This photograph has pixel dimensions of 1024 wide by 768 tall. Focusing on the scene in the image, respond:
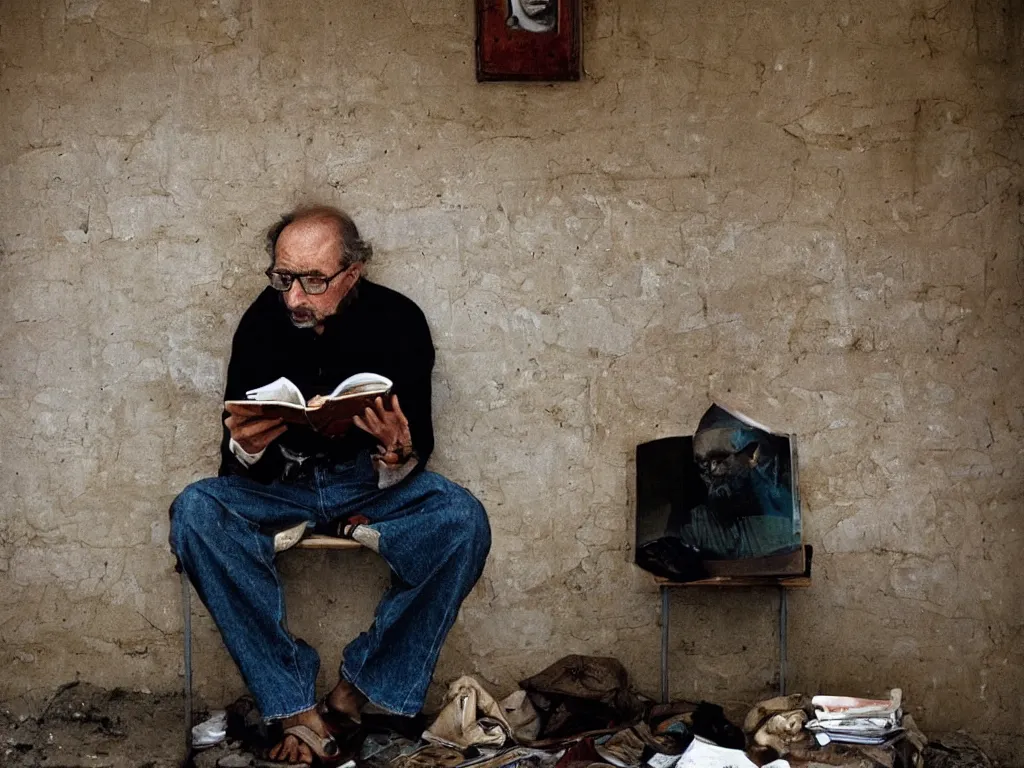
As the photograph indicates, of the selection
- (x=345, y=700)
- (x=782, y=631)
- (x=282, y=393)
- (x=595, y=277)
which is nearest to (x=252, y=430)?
(x=282, y=393)

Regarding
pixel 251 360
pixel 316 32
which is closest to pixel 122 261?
pixel 251 360

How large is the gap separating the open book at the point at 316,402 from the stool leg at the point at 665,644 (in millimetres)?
1267

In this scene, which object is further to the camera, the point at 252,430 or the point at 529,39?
the point at 529,39

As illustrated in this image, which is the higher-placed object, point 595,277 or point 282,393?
point 595,277

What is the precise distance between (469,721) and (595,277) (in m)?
1.66

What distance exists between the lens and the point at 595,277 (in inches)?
202

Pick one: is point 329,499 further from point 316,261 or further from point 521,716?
point 521,716

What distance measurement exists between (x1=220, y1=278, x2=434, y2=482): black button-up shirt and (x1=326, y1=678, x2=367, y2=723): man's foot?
2.65ft

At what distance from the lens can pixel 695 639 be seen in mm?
5203

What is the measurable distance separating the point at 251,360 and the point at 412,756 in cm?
151

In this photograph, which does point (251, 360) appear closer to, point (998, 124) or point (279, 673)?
point (279, 673)

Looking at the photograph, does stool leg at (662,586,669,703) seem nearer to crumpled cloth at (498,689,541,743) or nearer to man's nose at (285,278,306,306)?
crumpled cloth at (498,689,541,743)

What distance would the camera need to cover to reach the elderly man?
4.87 meters

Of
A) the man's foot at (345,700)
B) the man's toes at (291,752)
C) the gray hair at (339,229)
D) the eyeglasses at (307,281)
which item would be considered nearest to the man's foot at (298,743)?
the man's toes at (291,752)
